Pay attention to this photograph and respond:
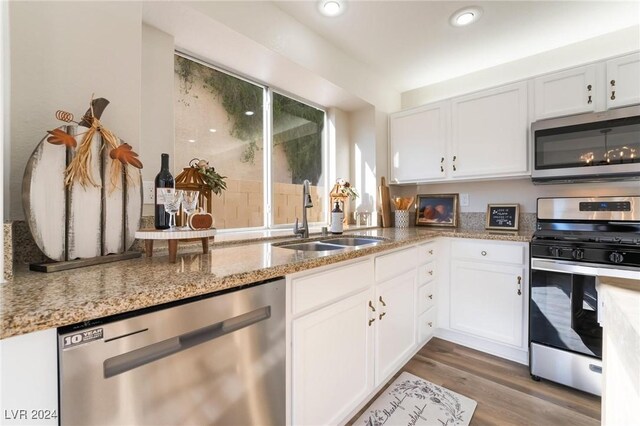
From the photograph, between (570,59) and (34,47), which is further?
(570,59)

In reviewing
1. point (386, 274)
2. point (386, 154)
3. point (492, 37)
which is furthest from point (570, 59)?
point (386, 274)

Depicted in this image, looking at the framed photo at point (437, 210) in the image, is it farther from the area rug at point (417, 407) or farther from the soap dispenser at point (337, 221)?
the area rug at point (417, 407)

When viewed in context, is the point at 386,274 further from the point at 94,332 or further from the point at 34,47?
the point at 34,47

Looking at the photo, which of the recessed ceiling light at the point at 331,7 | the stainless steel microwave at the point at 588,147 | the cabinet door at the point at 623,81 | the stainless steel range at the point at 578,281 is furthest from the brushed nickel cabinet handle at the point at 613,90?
the recessed ceiling light at the point at 331,7

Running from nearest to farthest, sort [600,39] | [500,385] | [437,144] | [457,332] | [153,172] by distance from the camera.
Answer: [153,172] < [500,385] < [600,39] < [457,332] < [437,144]

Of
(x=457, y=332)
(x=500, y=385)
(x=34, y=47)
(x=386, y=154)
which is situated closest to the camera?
(x=34, y=47)

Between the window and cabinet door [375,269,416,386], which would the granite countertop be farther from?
the window

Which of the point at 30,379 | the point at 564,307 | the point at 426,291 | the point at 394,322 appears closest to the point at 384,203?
the point at 426,291

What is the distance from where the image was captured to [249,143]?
7.50 feet

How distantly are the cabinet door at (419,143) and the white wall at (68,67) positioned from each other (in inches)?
91.9

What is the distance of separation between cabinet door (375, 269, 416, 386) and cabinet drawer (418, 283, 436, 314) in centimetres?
11

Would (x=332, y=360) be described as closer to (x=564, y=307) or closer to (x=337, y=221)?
(x=337, y=221)

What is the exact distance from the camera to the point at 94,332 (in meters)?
0.64

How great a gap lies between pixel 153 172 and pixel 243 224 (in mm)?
852
